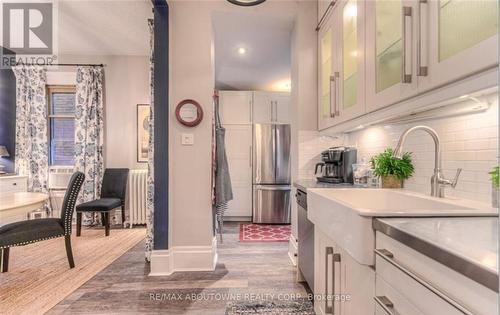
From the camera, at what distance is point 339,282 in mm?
1275

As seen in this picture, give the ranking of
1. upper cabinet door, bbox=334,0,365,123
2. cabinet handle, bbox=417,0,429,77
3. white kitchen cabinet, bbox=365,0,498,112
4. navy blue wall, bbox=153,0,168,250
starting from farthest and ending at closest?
navy blue wall, bbox=153,0,168,250, upper cabinet door, bbox=334,0,365,123, cabinet handle, bbox=417,0,429,77, white kitchen cabinet, bbox=365,0,498,112

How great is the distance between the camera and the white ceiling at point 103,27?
2.92 m

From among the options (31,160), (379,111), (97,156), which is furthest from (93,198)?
(379,111)

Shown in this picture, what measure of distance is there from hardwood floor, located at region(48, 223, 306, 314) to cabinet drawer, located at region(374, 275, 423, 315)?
4.29ft

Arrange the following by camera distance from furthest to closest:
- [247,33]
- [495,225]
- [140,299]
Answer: [247,33]
[140,299]
[495,225]

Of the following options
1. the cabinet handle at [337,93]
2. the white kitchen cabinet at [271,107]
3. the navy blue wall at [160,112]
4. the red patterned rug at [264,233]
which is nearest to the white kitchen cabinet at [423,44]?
the cabinet handle at [337,93]

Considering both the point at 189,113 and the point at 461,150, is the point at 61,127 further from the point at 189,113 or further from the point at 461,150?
the point at 461,150

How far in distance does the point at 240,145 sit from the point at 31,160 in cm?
334

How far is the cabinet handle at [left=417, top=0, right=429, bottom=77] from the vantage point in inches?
41.5

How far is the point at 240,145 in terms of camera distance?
181 inches

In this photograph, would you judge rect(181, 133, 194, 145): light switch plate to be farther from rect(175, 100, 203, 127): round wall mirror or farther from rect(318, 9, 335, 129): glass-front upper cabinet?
rect(318, 9, 335, 129): glass-front upper cabinet

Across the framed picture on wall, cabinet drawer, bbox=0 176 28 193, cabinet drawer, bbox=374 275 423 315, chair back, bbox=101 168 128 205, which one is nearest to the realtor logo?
the framed picture on wall

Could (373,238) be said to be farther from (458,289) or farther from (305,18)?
(305,18)

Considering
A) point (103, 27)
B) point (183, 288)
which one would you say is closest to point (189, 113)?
point (183, 288)
